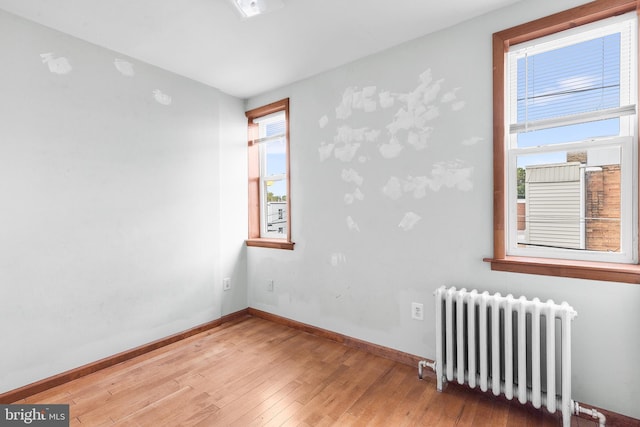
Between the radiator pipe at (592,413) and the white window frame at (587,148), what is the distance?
34.0 inches

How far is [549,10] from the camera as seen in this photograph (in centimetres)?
192

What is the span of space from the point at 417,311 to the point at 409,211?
81cm

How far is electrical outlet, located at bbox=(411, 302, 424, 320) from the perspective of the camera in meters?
2.43

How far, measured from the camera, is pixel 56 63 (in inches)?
89.6

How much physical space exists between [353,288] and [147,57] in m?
2.80

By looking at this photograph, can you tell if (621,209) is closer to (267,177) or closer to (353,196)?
(353,196)

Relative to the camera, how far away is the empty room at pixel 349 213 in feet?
6.07

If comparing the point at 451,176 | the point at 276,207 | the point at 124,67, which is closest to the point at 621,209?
the point at 451,176

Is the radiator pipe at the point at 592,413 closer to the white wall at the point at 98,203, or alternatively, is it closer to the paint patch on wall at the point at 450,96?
the paint patch on wall at the point at 450,96

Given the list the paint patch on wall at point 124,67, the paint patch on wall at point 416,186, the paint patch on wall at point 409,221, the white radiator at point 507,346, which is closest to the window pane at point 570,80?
the paint patch on wall at point 416,186

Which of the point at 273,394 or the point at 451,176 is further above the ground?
the point at 451,176

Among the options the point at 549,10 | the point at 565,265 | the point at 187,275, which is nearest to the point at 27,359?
the point at 187,275

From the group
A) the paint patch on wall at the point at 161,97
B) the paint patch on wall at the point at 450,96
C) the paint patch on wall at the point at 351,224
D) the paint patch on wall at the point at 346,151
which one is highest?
the paint patch on wall at the point at 161,97

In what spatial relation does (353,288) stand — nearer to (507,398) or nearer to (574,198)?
(507,398)
